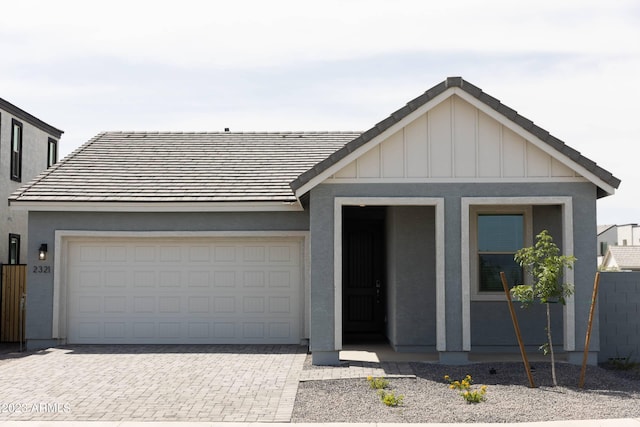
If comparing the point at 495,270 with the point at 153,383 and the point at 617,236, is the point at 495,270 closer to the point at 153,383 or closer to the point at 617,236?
the point at 153,383

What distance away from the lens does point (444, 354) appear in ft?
38.7

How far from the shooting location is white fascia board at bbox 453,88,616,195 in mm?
11555

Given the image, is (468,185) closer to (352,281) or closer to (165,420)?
(352,281)

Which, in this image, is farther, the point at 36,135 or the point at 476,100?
the point at 36,135

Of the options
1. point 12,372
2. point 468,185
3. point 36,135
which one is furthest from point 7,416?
point 36,135

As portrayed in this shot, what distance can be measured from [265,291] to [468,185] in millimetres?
5240

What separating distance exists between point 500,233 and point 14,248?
14.4 metres

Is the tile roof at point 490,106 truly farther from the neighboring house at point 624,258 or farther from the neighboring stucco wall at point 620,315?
the neighboring house at point 624,258

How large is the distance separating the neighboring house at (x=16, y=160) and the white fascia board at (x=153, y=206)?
5.46m

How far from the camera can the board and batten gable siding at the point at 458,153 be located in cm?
1186

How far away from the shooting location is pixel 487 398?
9406 mm

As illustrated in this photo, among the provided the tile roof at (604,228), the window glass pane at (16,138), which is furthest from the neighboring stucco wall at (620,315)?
the tile roof at (604,228)

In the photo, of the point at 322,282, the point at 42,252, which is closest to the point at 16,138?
the point at 42,252

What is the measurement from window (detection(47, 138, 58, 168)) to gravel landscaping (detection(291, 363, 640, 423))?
16202 millimetres
